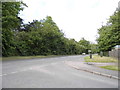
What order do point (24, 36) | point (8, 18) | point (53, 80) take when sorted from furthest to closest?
point (24, 36), point (8, 18), point (53, 80)

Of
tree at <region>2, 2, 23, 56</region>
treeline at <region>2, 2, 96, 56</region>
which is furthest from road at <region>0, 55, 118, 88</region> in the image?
treeline at <region>2, 2, 96, 56</region>

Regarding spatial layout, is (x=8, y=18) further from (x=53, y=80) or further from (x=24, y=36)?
(x=53, y=80)

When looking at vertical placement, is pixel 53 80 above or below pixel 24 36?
below

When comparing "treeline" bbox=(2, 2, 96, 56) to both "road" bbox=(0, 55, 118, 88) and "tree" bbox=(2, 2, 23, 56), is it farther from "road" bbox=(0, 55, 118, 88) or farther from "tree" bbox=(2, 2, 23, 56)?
"road" bbox=(0, 55, 118, 88)

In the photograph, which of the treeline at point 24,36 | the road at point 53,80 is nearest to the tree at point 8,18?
the treeline at point 24,36

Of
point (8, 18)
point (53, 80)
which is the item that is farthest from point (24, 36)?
point (53, 80)

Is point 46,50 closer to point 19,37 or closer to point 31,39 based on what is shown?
point 31,39

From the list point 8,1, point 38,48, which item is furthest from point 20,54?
point 8,1

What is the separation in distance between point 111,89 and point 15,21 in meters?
20.1

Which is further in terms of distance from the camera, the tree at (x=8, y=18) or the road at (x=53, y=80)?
the tree at (x=8, y=18)

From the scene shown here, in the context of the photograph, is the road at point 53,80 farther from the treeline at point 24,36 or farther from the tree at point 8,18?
the treeline at point 24,36

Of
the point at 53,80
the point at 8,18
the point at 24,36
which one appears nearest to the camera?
the point at 53,80

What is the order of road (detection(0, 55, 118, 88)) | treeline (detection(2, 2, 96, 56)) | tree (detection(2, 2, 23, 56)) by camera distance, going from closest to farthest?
road (detection(0, 55, 118, 88)) < tree (detection(2, 2, 23, 56)) < treeline (detection(2, 2, 96, 56))

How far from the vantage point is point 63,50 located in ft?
181
